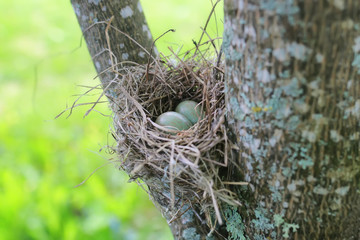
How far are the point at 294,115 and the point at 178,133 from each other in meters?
0.38

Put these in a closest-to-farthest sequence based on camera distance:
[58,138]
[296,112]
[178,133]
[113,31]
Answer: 1. [296,112]
2. [178,133]
3. [113,31]
4. [58,138]

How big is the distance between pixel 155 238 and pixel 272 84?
2.03m

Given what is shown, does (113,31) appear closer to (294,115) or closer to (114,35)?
(114,35)

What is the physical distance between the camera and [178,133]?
3.34 ft

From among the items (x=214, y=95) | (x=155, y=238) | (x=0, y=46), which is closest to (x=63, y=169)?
(x=155, y=238)

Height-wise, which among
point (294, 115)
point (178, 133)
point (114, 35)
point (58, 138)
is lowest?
point (294, 115)

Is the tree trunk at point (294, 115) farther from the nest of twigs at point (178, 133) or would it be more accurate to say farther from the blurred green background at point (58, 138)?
the blurred green background at point (58, 138)

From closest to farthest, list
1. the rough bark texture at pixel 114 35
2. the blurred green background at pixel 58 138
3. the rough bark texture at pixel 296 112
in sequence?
the rough bark texture at pixel 296 112 → the rough bark texture at pixel 114 35 → the blurred green background at pixel 58 138

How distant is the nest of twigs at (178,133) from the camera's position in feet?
2.82

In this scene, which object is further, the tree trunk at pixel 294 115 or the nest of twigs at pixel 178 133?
Answer: the nest of twigs at pixel 178 133

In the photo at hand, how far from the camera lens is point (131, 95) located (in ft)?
3.99

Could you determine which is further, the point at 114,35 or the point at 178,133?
the point at 114,35

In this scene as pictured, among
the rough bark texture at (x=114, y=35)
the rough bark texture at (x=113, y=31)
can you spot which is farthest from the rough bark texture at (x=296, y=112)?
the rough bark texture at (x=113, y=31)

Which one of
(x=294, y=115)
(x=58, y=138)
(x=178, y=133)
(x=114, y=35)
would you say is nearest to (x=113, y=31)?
(x=114, y=35)
